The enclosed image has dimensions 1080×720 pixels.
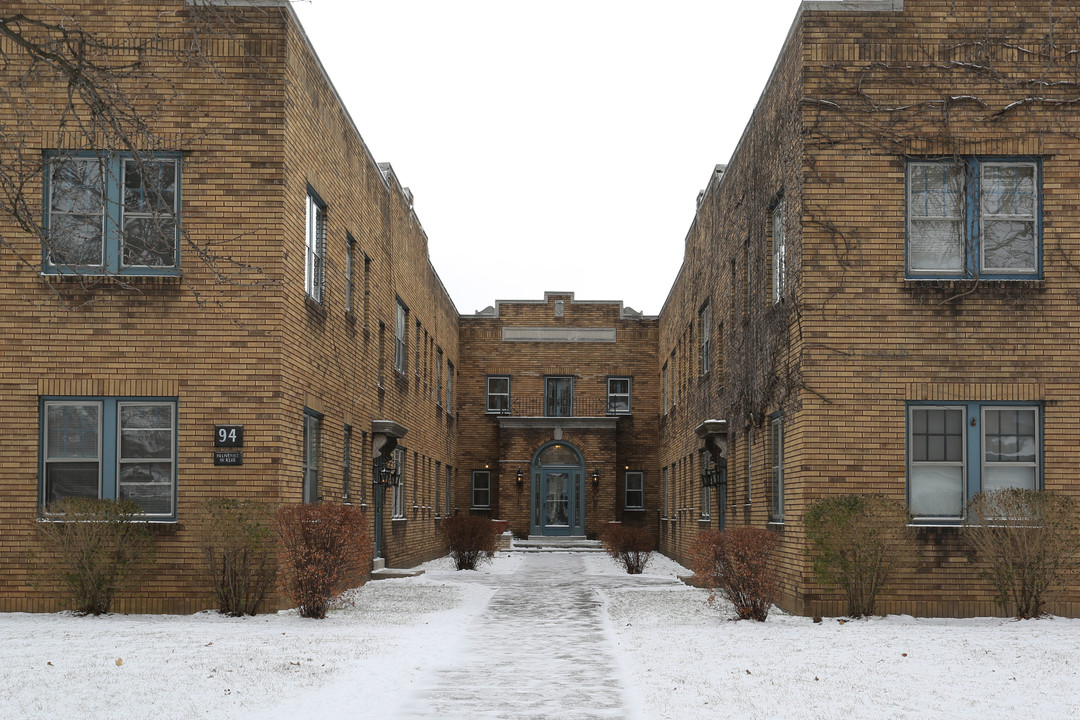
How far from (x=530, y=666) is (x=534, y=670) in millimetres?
255

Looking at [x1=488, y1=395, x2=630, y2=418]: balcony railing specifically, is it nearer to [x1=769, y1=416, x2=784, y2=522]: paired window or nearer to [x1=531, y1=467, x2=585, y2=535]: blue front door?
[x1=531, y1=467, x2=585, y2=535]: blue front door

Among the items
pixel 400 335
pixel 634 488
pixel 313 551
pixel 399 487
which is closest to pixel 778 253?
pixel 313 551

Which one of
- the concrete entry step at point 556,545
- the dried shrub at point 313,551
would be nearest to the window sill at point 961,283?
the dried shrub at point 313,551

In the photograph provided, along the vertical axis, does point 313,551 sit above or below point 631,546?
above

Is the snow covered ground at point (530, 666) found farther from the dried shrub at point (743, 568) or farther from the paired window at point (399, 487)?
the paired window at point (399, 487)

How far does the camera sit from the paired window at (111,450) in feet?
46.8

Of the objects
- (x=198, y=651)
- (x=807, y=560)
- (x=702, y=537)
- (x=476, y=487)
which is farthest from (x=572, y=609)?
(x=476, y=487)

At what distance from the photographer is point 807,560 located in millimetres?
14016

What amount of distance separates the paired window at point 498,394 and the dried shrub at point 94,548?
27.6 m

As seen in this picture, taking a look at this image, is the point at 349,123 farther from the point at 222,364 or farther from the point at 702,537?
the point at 702,537

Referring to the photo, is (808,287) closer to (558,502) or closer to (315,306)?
(315,306)

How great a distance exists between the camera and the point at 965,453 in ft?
47.2

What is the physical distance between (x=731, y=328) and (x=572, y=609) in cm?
706

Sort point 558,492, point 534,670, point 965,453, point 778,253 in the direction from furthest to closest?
1. point 558,492
2. point 778,253
3. point 965,453
4. point 534,670
